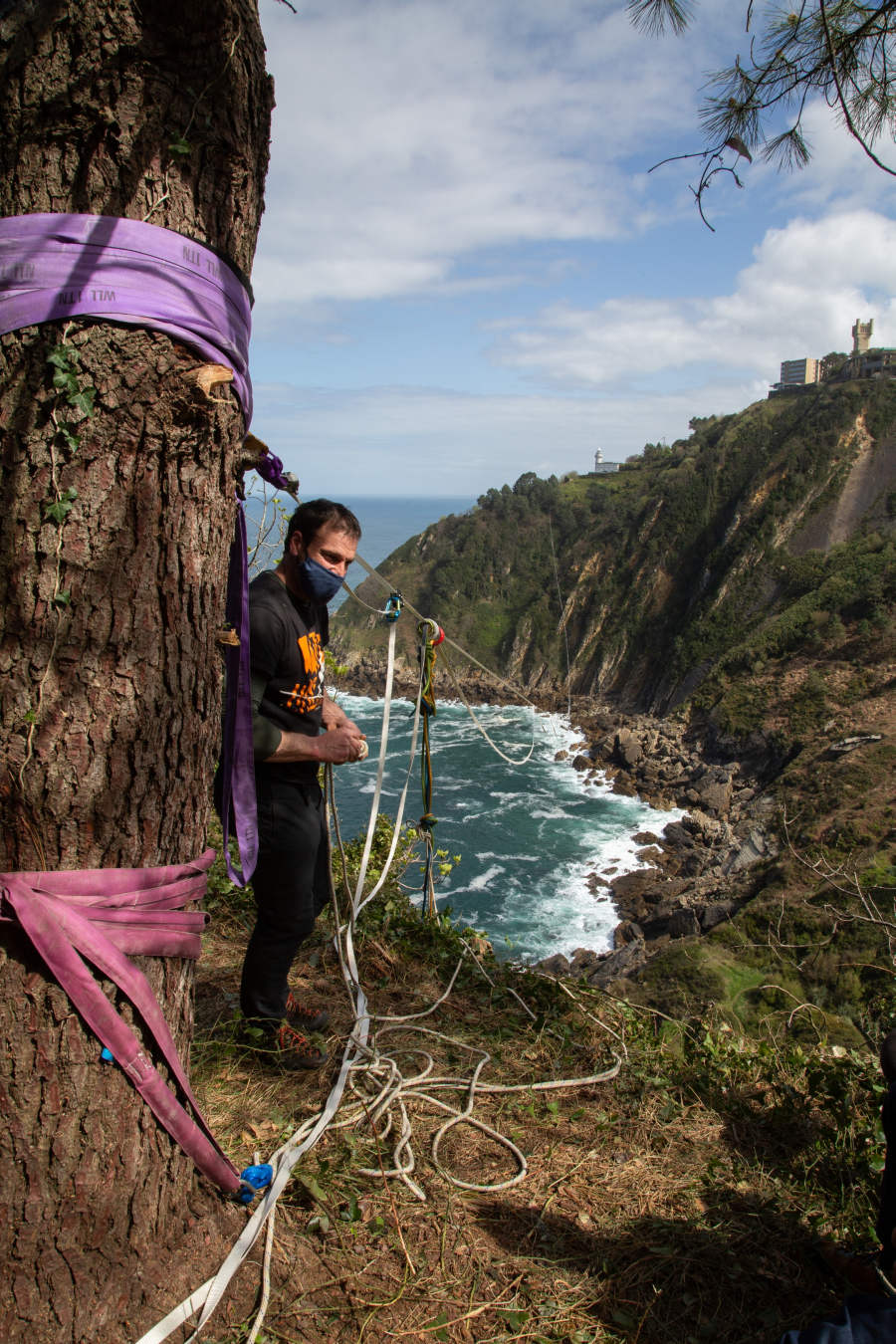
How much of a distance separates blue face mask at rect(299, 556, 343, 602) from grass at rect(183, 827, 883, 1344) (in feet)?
5.07

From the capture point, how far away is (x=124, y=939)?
172 cm

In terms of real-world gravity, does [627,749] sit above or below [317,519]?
below

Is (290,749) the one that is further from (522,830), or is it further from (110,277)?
(522,830)

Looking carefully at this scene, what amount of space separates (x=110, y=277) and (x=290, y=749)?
4.63 feet

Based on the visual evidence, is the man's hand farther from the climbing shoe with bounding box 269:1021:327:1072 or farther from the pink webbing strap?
the climbing shoe with bounding box 269:1021:327:1072

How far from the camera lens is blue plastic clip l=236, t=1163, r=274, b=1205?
78.6 inches

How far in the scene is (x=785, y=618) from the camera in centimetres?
4725

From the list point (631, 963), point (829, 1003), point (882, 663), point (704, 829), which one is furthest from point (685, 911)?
point (882, 663)

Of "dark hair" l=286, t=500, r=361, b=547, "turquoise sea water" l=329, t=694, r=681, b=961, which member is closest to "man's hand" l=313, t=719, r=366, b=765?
"dark hair" l=286, t=500, r=361, b=547

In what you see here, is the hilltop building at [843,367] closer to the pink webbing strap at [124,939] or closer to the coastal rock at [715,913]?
the coastal rock at [715,913]

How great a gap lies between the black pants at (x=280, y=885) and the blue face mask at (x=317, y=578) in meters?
0.64

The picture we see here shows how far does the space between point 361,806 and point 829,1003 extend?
2041cm

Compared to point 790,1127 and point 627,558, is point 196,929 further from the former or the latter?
point 627,558

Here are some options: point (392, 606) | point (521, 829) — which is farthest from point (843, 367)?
point (392, 606)
